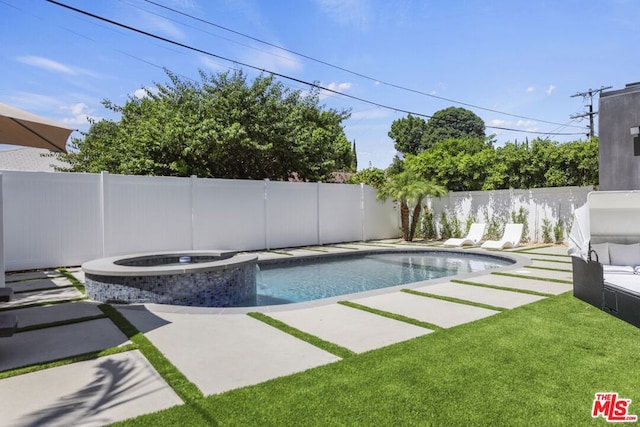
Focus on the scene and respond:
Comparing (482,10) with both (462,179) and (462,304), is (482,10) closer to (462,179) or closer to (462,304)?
(462,179)

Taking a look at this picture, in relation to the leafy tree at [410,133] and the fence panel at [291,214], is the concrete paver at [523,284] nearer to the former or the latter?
the fence panel at [291,214]

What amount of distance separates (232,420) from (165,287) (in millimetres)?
4449

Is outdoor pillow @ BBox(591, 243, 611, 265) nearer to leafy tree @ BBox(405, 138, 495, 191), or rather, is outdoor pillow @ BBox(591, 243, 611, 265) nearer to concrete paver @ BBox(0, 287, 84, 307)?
concrete paver @ BBox(0, 287, 84, 307)

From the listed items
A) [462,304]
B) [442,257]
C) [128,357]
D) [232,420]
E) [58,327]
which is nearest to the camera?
[232,420]

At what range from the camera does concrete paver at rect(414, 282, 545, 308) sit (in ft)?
21.0

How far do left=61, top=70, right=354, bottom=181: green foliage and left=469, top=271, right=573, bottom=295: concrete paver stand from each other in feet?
34.2

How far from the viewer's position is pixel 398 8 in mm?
15633

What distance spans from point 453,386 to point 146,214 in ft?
36.2

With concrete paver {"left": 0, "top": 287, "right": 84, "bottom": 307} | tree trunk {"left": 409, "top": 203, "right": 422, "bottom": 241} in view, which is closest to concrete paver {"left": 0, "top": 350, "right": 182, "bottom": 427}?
concrete paver {"left": 0, "top": 287, "right": 84, "bottom": 307}

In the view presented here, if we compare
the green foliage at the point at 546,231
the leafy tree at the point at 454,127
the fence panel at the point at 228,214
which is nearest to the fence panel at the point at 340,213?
the fence panel at the point at 228,214

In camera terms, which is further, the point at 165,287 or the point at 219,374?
the point at 165,287

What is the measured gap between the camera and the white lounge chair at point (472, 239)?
50.9 feet

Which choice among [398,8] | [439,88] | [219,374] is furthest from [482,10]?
[219,374]

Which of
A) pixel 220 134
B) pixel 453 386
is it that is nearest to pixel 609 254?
pixel 453 386
